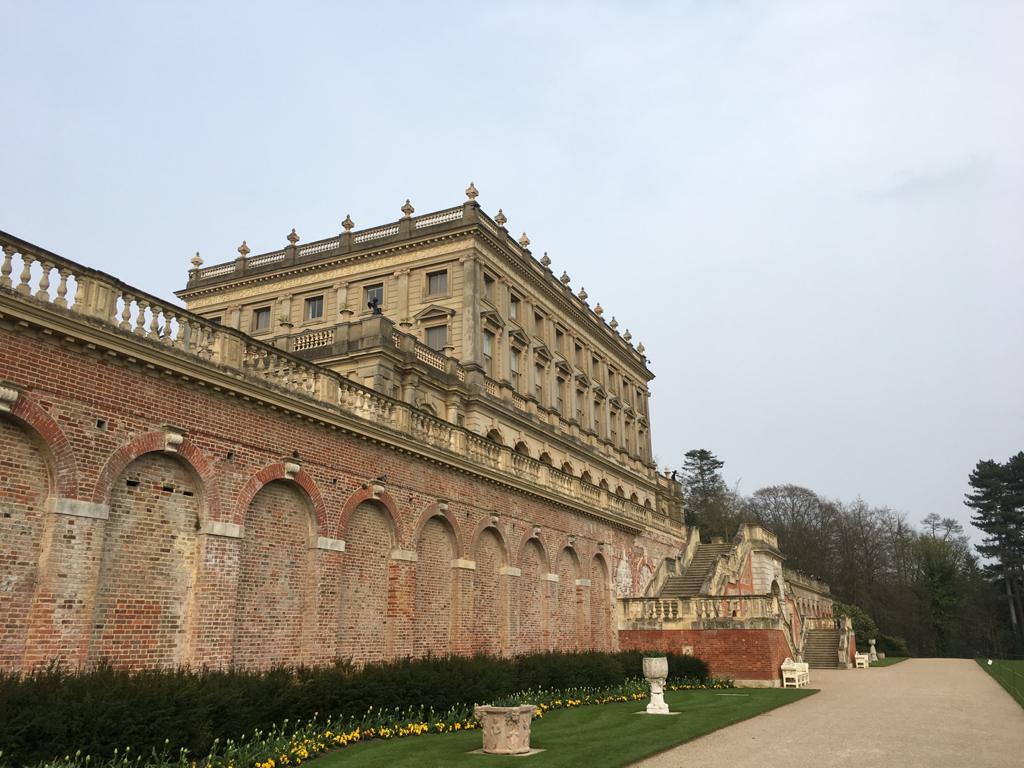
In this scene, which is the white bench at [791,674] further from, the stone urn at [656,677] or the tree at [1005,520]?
the tree at [1005,520]

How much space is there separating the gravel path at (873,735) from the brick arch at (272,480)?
304 inches

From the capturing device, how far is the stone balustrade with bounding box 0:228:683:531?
11445 millimetres

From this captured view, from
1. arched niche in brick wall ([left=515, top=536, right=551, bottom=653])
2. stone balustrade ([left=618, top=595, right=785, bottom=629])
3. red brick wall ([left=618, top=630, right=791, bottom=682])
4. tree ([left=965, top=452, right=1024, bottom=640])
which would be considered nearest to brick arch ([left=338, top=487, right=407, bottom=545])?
arched niche in brick wall ([left=515, top=536, right=551, bottom=653])

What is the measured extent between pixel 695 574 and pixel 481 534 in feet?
58.0

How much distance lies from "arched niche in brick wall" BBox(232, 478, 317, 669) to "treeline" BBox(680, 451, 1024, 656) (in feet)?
192

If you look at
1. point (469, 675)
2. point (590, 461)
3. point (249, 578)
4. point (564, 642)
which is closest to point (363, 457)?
point (249, 578)

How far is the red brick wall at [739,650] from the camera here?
85.3ft

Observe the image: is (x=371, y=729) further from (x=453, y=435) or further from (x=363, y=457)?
(x=453, y=435)

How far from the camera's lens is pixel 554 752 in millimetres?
12250

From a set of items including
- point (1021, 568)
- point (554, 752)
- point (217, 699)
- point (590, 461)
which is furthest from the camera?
point (1021, 568)

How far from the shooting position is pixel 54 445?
11070mm

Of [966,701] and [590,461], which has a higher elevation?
[590,461]

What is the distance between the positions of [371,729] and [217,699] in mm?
3697

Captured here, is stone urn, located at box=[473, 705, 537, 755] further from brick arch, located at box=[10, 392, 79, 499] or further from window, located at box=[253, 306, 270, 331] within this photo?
window, located at box=[253, 306, 270, 331]
